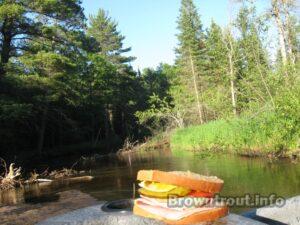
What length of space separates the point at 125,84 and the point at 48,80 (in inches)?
1047

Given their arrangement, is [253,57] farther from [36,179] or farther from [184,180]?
[184,180]

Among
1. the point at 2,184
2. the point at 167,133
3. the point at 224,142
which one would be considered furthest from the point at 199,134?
the point at 2,184

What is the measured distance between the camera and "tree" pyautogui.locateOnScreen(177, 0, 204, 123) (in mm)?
53562

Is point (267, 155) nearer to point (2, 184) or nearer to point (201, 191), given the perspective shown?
point (2, 184)

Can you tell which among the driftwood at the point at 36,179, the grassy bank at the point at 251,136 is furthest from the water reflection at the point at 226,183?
the grassy bank at the point at 251,136

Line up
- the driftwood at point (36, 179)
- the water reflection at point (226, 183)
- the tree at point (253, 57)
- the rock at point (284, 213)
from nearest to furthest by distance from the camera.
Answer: the rock at point (284, 213)
the water reflection at point (226, 183)
the driftwood at point (36, 179)
the tree at point (253, 57)

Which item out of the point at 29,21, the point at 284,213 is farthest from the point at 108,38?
the point at 284,213

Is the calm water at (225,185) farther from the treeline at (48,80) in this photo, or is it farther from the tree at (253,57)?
the treeline at (48,80)

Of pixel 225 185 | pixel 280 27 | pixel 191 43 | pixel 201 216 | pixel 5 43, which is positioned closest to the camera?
pixel 201 216

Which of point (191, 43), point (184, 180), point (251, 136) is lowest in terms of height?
point (184, 180)

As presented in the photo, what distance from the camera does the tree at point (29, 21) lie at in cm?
2661

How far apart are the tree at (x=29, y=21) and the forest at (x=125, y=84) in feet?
0.22

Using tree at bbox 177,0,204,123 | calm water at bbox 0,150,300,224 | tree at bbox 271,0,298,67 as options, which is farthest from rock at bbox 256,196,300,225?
tree at bbox 177,0,204,123

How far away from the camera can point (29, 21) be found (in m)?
28.3
